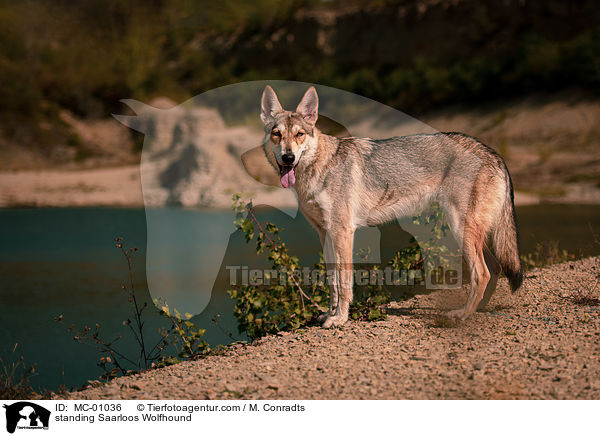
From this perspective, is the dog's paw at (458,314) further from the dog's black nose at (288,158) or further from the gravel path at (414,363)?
the dog's black nose at (288,158)

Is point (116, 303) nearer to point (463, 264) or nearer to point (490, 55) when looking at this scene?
point (463, 264)

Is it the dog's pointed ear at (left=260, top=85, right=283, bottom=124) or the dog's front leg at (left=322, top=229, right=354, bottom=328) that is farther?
the dog's front leg at (left=322, top=229, right=354, bottom=328)

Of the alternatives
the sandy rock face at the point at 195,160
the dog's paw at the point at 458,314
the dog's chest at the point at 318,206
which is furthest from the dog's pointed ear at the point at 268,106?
the sandy rock face at the point at 195,160

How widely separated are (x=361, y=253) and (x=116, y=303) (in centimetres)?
321

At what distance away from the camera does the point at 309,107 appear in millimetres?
4395

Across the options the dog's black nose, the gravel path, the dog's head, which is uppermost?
the dog's head

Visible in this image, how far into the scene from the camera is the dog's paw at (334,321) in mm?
4596

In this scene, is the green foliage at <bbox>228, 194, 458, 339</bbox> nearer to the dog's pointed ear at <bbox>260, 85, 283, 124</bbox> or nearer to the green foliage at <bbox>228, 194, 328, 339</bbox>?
the green foliage at <bbox>228, 194, 328, 339</bbox>

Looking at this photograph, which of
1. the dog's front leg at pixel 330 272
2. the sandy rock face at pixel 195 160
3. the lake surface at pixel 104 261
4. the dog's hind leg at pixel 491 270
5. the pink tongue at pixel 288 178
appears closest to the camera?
the pink tongue at pixel 288 178

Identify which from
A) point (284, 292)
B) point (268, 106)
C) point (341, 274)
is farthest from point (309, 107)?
point (284, 292)

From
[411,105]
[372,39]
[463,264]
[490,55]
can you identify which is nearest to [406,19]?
[372,39]

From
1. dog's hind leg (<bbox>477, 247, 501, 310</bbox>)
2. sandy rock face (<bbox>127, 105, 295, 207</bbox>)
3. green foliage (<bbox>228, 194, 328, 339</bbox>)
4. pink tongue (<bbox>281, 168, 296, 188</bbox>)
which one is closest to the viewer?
pink tongue (<bbox>281, 168, 296, 188</bbox>)

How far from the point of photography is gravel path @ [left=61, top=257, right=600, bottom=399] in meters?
3.30
